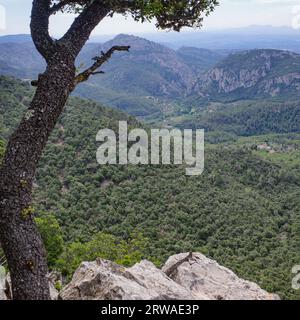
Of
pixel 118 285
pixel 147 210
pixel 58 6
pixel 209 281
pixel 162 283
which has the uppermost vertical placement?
pixel 58 6

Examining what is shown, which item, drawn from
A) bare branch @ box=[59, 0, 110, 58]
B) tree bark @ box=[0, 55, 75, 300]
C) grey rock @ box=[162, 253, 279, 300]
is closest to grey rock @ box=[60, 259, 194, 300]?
grey rock @ box=[162, 253, 279, 300]

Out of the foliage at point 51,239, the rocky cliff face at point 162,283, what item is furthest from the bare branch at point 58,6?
the foliage at point 51,239

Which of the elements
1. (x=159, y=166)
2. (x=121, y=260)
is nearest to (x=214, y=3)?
(x=121, y=260)

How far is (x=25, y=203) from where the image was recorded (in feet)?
18.1

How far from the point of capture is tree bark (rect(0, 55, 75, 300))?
5.42m

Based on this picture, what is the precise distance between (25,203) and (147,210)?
3619 centimetres

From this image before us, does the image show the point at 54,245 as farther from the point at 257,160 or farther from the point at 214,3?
the point at 257,160

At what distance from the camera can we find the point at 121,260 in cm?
2072

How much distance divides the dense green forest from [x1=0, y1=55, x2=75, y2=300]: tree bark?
58.6 ft

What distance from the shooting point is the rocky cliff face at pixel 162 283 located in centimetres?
746

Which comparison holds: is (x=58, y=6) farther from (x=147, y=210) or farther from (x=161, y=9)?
(x=147, y=210)

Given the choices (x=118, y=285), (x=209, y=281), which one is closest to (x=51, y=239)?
(x=209, y=281)

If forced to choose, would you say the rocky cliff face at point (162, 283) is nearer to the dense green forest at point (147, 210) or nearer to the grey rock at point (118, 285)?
the grey rock at point (118, 285)

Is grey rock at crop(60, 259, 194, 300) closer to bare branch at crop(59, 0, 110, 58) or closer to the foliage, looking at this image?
bare branch at crop(59, 0, 110, 58)
